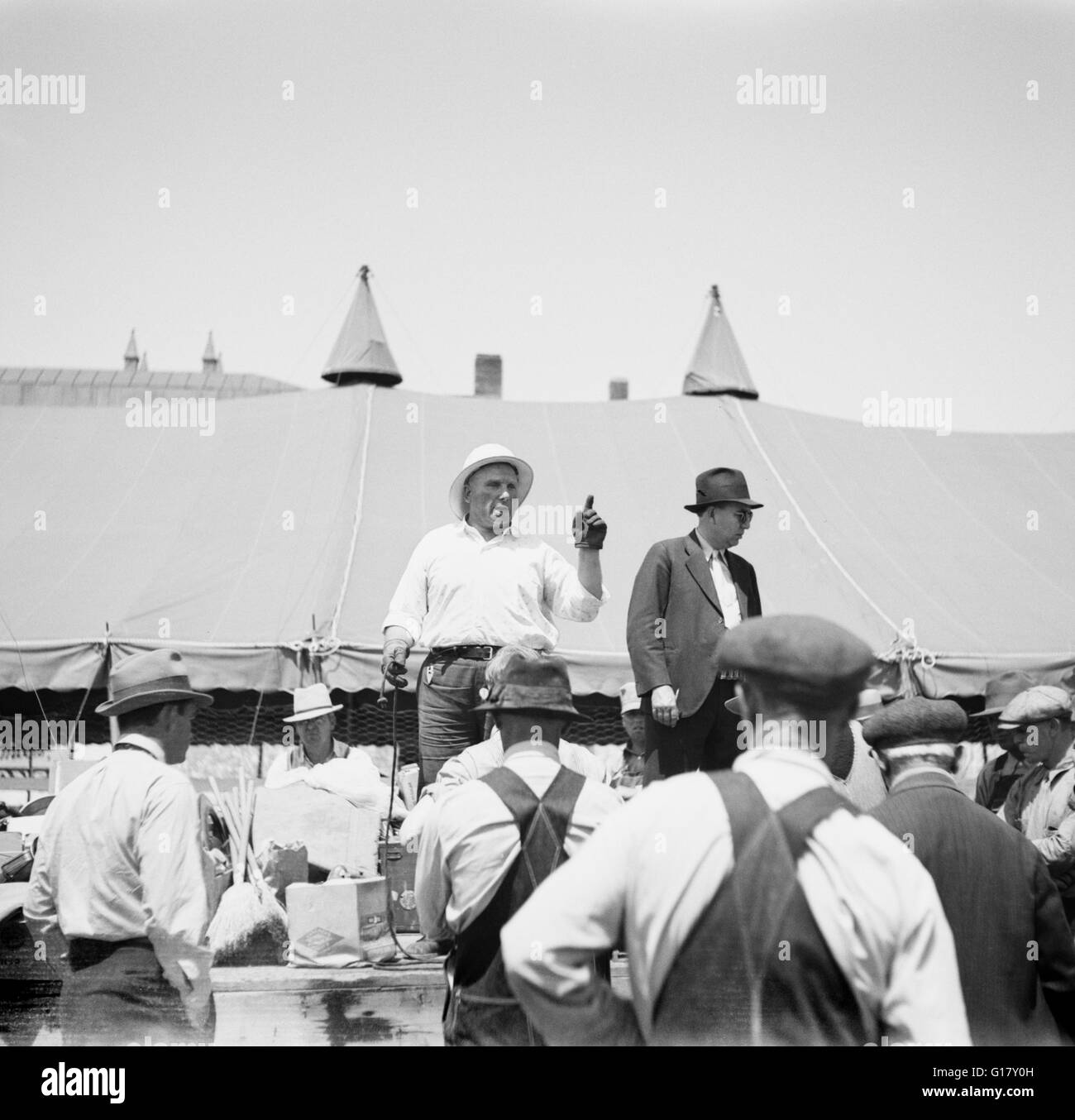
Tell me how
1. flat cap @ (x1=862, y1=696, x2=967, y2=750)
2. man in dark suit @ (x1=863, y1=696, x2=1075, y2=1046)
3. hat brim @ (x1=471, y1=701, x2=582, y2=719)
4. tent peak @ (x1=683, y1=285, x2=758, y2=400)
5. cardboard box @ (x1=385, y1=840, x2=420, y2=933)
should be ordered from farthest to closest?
tent peak @ (x1=683, y1=285, x2=758, y2=400) < cardboard box @ (x1=385, y1=840, x2=420, y2=933) < flat cap @ (x1=862, y1=696, x2=967, y2=750) < hat brim @ (x1=471, y1=701, x2=582, y2=719) < man in dark suit @ (x1=863, y1=696, x2=1075, y2=1046)

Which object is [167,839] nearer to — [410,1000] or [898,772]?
[410,1000]

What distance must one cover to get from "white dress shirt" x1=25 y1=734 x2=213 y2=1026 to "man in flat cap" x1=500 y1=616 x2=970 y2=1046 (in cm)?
98

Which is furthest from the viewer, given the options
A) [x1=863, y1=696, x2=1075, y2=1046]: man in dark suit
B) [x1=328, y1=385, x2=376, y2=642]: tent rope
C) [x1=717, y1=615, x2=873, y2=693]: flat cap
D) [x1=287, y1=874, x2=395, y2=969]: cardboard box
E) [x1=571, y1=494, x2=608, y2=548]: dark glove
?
[x1=328, y1=385, x2=376, y2=642]: tent rope

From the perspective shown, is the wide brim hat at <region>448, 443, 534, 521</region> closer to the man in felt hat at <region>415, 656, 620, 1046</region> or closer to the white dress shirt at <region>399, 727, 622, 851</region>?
the white dress shirt at <region>399, 727, 622, 851</region>

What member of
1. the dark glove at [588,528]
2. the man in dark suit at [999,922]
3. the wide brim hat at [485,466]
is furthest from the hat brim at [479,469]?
the man in dark suit at [999,922]

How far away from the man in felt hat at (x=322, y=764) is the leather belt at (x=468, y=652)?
Answer: 1063 millimetres

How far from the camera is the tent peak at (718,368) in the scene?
969 cm

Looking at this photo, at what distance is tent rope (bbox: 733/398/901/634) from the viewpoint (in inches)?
284

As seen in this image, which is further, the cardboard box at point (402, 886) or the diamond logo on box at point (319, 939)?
the cardboard box at point (402, 886)

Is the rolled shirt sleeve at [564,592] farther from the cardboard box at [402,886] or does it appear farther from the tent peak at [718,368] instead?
the tent peak at [718,368]

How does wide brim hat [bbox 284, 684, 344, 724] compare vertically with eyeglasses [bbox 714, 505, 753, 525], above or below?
below

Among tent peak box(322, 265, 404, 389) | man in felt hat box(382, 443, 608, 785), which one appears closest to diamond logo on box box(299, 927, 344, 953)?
man in felt hat box(382, 443, 608, 785)
